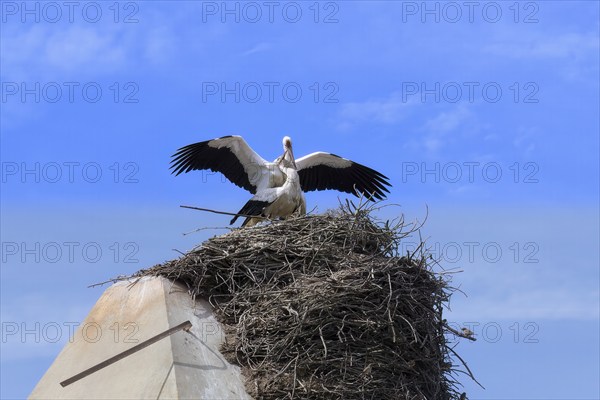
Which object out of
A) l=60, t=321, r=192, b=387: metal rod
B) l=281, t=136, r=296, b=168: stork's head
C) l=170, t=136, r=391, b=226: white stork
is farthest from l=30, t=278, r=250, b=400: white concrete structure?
l=281, t=136, r=296, b=168: stork's head

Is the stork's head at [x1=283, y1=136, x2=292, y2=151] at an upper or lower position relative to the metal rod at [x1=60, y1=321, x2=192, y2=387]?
upper

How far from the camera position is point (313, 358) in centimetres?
861

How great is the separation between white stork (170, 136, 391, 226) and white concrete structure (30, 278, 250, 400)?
250 centimetres

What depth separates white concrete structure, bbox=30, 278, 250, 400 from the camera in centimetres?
830

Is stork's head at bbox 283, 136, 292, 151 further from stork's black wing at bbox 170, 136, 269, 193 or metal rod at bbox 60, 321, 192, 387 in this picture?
metal rod at bbox 60, 321, 192, 387

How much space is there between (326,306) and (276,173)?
3.94m

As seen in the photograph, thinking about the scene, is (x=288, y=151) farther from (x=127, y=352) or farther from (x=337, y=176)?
(x=127, y=352)

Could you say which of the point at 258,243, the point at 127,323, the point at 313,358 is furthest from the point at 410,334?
the point at 127,323

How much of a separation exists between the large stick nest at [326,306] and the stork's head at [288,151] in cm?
268

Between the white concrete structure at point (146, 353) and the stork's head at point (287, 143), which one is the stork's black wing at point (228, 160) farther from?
the white concrete structure at point (146, 353)

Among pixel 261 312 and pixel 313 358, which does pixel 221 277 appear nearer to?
pixel 261 312

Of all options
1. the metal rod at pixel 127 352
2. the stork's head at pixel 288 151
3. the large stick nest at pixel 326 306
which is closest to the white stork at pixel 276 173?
the stork's head at pixel 288 151

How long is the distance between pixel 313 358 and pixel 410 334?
103 centimetres

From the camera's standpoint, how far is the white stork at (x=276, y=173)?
11.9 meters
